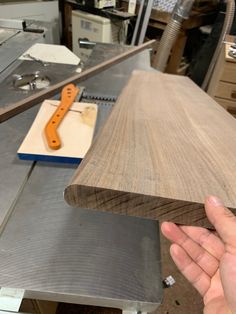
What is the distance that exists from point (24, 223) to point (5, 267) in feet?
0.27

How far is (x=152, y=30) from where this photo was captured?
2436 millimetres

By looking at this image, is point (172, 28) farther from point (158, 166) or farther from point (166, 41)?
point (158, 166)

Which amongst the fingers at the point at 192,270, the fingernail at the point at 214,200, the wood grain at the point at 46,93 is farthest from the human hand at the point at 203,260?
the wood grain at the point at 46,93

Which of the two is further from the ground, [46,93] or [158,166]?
[158,166]

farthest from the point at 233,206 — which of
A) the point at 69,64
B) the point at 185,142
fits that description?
the point at 69,64

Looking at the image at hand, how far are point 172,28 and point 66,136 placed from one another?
1656 millimetres

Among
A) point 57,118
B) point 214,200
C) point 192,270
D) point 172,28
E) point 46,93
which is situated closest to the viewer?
point 214,200

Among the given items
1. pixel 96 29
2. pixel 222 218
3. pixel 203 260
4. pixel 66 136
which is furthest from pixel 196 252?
pixel 96 29

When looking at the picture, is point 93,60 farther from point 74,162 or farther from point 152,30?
point 152,30

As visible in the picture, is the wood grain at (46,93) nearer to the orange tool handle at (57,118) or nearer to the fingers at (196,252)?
the orange tool handle at (57,118)

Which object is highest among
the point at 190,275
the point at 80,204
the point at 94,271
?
the point at 80,204

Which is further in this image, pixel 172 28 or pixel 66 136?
pixel 172 28

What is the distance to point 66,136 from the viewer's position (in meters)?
0.62

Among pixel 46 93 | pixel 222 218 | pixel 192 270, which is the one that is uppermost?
pixel 222 218
